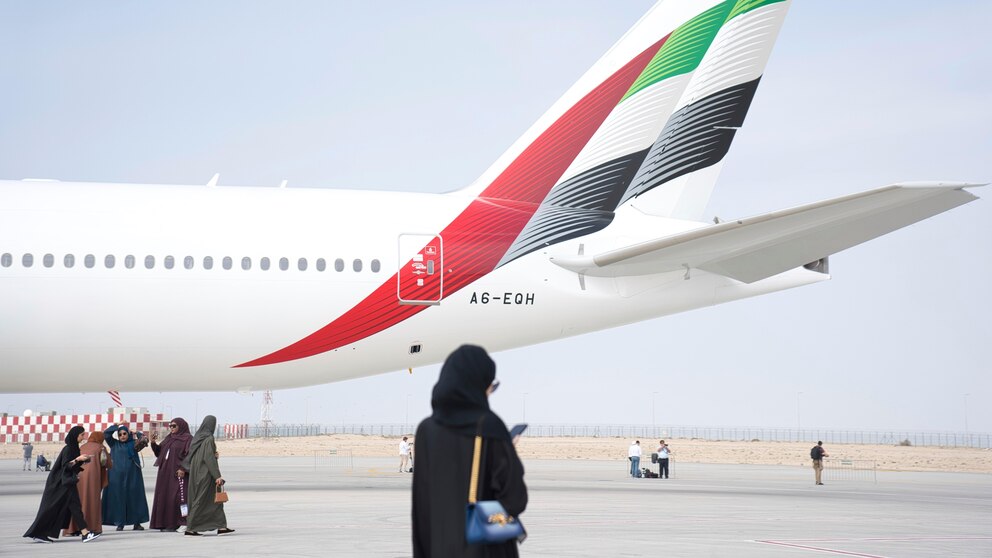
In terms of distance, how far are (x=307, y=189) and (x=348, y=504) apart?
6.61m

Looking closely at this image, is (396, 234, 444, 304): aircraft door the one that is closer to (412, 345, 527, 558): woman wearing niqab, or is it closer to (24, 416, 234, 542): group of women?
(24, 416, 234, 542): group of women

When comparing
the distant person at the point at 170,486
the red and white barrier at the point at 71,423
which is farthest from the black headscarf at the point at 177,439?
the red and white barrier at the point at 71,423

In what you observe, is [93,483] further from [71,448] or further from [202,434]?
[202,434]

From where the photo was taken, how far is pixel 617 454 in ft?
198

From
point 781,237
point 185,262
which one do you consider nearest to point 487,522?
point 781,237

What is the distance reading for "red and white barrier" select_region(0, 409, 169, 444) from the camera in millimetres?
32562

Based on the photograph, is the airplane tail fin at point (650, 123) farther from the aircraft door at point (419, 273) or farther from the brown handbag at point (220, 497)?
the brown handbag at point (220, 497)

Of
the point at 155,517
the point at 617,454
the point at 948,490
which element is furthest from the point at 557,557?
the point at 617,454

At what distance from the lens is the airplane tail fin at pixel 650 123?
20678 millimetres

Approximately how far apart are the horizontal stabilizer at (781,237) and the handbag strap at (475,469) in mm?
11159

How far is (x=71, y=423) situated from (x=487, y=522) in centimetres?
3509

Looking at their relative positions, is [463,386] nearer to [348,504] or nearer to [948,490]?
[348,504]

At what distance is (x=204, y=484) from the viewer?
13.6m

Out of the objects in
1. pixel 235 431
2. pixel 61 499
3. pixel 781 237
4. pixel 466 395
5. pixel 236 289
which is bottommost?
pixel 235 431
